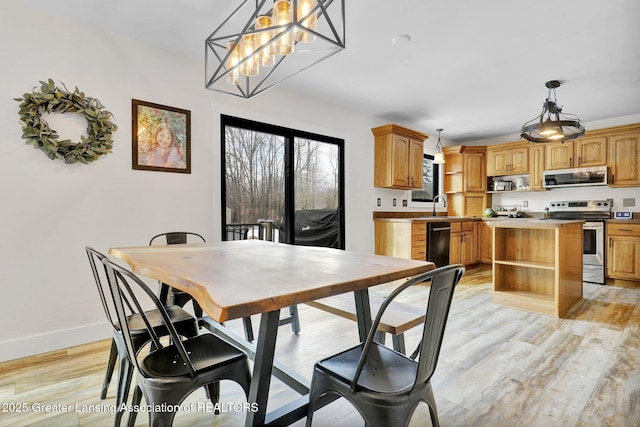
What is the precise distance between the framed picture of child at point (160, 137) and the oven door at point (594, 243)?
16.6 ft

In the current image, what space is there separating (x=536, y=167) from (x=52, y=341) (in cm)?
646

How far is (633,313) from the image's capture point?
3.23 metres

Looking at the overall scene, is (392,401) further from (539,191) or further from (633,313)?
(539,191)

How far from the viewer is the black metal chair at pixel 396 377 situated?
3.35ft

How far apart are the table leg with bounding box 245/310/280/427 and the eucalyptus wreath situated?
2.20 metres

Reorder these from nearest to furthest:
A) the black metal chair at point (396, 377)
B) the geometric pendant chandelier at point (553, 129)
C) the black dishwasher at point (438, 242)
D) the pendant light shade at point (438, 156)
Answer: the black metal chair at point (396, 377)
the geometric pendant chandelier at point (553, 129)
the black dishwasher at point (438, 242)
the pendant light shade at point (438, 156)

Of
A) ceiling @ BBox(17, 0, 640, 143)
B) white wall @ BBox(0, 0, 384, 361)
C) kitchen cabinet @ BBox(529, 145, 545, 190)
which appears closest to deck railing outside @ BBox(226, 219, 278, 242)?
white wall @ BBox(0, 0, 384, 361)

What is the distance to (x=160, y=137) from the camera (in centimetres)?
291

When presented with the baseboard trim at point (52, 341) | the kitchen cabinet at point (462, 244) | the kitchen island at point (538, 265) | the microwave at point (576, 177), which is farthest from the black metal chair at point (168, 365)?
the microwave at point (576, 177)

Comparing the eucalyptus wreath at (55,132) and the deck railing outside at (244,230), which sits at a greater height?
the eucalyptus wreath at (55,132)

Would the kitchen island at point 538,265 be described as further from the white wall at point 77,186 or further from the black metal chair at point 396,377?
the white wall at point 77,186

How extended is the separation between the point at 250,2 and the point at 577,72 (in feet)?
10.6

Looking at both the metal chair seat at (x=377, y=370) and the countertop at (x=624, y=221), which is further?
the countertop at (x=624, y=221)

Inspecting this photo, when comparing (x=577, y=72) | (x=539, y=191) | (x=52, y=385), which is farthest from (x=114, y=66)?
(x=539, y=191)
